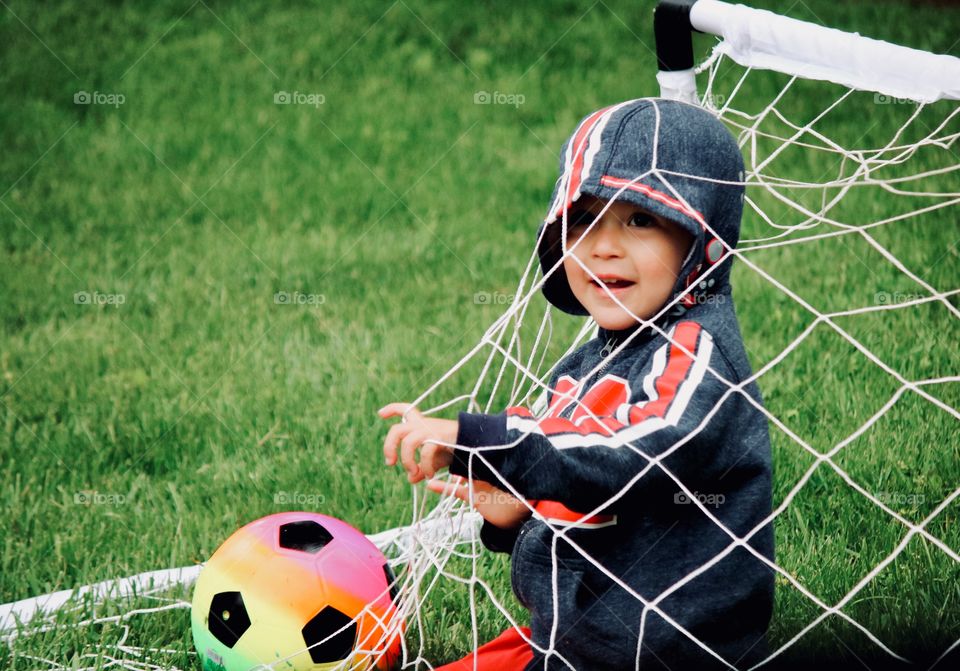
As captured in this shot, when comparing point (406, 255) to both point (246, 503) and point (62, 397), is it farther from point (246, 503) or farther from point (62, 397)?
point (246, 503)

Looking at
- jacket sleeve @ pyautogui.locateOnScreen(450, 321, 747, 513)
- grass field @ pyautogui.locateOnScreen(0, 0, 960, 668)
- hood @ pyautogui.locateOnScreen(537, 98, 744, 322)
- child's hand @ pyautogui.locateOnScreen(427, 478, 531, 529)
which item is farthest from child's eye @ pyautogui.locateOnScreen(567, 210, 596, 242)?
grass field @ pyautogui.locateOnScreen(0, 0, 960, 668)

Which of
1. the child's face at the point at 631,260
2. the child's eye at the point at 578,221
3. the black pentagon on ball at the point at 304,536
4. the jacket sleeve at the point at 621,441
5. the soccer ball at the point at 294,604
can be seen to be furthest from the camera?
the black pentagon on ball at the point at 304,536

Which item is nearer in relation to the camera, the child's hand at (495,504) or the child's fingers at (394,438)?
the child's fingers at (394,438)

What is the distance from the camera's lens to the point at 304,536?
96.0 inches

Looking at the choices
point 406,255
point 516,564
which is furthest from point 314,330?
point 516,564

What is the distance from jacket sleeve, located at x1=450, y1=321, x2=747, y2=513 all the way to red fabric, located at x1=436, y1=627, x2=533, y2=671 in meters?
0.60

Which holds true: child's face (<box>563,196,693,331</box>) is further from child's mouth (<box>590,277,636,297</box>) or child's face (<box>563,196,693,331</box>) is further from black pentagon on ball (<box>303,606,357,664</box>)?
black pentagon on ball (<box>303,606,357,664</box>)

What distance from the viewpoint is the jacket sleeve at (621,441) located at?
5.89 feet

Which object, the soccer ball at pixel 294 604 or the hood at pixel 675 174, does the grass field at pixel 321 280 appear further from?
the hood at pixel 675 174

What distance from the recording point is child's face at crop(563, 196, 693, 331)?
2053 millimetres

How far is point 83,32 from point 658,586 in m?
6.14

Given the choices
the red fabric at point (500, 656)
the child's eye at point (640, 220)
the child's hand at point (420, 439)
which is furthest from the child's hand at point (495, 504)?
the child's eye at point (640, 220)

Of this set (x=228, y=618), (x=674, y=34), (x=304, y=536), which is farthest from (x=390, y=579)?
(x=674, y=34)

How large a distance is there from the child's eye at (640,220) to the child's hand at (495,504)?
582mm
